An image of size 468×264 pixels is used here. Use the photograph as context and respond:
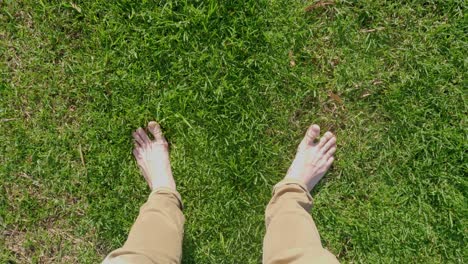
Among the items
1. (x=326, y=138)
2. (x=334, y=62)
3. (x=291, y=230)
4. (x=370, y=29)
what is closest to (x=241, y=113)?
(x=326, y=138)

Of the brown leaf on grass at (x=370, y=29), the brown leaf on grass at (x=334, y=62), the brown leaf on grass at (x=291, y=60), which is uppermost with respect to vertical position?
the brown leaf on grass at (x=370, y=29)

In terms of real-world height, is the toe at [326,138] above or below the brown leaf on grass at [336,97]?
below

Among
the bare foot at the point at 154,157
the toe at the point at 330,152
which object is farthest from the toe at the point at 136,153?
the toe at the point at 330,152

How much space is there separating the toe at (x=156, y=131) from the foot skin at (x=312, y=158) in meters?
0.88

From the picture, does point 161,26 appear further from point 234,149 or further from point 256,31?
point 234,149

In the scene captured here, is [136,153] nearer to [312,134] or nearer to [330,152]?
[312,134]

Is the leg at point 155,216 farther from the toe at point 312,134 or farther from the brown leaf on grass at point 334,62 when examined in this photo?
the brown leaf on grass at point 334,62

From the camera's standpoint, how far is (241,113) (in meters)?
2.71

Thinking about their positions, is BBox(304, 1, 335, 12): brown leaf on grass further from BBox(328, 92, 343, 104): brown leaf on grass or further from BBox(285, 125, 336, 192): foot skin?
BBox(285, 125, 336, 192): foot skin

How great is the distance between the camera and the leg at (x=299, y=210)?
2150mm

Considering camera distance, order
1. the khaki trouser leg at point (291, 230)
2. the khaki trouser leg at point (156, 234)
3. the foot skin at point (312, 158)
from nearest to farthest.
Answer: the khaki trouser leg at point (291, 230) → the khaki trouser leg at point (156, 234) → the foot skin at point (312, 158)

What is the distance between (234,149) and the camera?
2.72m

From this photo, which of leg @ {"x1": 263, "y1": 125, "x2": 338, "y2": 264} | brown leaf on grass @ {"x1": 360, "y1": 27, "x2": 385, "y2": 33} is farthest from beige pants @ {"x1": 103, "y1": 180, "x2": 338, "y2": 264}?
brown leaf on grass @ {"x1": 360, "y1": 27, "x2": 385, "y2": 33}

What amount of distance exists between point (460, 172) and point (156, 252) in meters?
2.03
